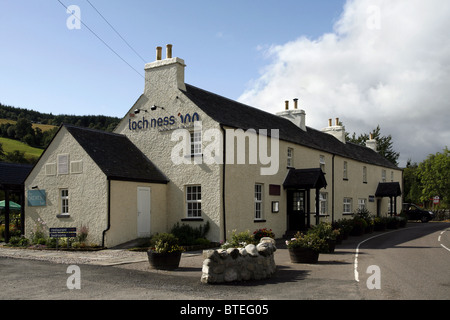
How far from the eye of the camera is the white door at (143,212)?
1956 centimetres

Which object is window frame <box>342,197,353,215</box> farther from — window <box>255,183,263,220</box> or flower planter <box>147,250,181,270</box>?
flower planter <box>147,250,181,270</box>

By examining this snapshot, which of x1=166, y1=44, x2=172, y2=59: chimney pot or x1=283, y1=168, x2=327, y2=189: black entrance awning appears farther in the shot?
x1=283, y1=168, x2=327, y2=189: black entrance awning

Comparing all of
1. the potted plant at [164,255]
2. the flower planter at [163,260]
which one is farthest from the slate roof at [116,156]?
the flower planter at [163,260]

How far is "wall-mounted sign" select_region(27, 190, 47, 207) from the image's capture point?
20.4 meters

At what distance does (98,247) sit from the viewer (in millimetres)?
17688

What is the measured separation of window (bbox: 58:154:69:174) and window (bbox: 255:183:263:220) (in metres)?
9.17

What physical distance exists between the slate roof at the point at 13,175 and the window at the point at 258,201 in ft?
38.5

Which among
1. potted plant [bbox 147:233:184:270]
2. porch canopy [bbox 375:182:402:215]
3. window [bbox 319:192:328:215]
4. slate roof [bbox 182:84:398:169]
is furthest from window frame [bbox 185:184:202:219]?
porch canopy [bbox 375:182:402:215]

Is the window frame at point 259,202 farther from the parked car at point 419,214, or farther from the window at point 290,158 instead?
the parked car at point 419,214

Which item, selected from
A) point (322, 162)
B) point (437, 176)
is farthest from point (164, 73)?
point (437, 176)
